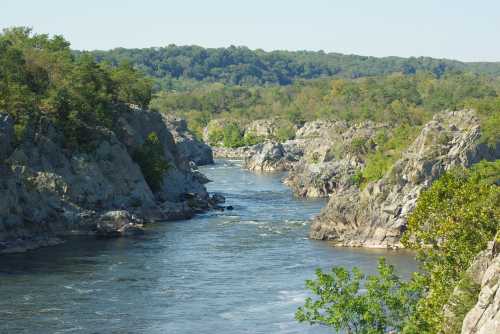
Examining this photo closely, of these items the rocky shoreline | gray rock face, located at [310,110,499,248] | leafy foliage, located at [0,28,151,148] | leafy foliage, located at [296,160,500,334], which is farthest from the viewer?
leafy foliage, located at [0,28,151,148]

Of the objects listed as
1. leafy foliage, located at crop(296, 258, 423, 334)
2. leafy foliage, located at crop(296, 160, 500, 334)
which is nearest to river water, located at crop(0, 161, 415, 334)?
leafy foliage, located at crop(296, 160, 500, 334)

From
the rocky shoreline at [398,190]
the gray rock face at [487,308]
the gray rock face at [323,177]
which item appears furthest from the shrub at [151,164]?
the gray rock face at [487,308]

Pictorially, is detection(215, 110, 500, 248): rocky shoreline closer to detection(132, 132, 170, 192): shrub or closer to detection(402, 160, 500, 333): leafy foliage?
detection(132, 132, 170, 192): shrub

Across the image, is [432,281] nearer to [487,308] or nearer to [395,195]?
[487,308]

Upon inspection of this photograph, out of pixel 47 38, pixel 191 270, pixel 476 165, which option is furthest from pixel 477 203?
pixel 47 38

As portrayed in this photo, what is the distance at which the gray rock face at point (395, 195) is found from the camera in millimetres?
97312

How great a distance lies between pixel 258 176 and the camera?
602 feet

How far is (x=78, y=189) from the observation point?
368 ft

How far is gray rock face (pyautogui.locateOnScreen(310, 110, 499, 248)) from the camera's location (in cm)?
9731

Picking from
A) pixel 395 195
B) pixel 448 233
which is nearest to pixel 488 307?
pixel 448 233

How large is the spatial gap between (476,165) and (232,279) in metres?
35.5

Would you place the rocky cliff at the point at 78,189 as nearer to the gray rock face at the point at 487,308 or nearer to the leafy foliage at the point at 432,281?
the leafy foliage at the point at 432,281

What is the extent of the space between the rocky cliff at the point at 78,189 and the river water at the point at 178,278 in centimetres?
367

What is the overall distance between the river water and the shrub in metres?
13.7
